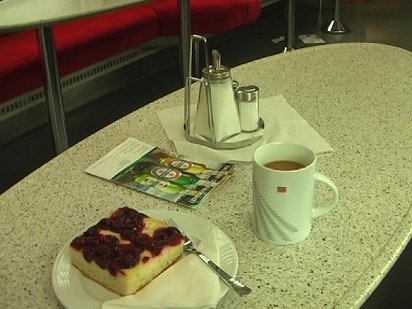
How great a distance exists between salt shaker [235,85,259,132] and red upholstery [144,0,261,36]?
1.58 meters

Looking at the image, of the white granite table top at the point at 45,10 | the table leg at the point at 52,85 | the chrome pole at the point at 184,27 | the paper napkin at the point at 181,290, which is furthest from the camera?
the chrome pole at the point at 184,27

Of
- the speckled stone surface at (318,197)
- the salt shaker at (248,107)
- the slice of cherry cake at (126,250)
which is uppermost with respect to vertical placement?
the salt shaker at (248,107)

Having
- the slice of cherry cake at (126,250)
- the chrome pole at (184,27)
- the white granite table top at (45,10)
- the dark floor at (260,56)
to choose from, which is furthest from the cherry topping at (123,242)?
the chrome pole at (184,27)

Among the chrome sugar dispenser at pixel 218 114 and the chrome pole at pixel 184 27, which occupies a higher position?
the chrome sugar dispenser at pixel 218 114

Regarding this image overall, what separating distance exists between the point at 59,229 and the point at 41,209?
0.07 m

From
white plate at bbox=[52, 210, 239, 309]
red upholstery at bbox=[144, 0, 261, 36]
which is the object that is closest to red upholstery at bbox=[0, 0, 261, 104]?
red upholstery at bbox=[144, 0, 261, 36]

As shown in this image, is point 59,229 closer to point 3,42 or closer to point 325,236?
point 325,236

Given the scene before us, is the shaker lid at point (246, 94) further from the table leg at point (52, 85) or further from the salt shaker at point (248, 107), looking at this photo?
the table leg at point (52, 85)

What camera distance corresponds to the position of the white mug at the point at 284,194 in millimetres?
811

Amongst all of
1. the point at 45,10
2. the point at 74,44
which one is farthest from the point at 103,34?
the point at 45,10

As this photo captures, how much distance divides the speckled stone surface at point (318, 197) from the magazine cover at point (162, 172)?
0.06 ft

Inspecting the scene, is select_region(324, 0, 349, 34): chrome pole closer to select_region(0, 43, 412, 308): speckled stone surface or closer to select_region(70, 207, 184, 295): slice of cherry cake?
select_region(0, 43, 412, 308): speckled stone surface

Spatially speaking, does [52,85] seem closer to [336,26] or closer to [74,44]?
[74,44]

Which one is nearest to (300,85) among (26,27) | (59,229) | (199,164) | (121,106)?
(199,164)
